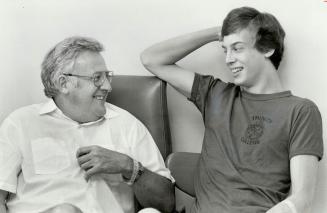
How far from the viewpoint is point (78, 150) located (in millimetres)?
1871

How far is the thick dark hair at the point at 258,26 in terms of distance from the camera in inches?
75.7

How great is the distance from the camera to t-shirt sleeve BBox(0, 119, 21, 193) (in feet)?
5.96

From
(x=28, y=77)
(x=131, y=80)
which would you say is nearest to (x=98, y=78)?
(x=131, y=80)

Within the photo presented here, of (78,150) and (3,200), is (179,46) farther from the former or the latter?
(3,200)

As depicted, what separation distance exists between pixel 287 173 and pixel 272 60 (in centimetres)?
46

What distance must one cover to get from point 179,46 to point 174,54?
0.04m

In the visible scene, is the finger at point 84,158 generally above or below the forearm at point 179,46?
below

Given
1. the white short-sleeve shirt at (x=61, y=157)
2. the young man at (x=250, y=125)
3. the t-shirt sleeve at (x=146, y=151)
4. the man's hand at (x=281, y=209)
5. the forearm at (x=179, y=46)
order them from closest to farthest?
the man's hand at (x=281, y=209), the young man at (x=250, y=125), the white short-sleeve shirt at (x=61, y=157), the t-shirt sleeve at (x=146, y=151), the forearm at (x=179, y=46)

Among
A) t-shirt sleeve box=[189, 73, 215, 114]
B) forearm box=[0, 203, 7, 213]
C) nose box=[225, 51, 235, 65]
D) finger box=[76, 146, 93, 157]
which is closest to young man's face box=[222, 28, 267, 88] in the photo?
nose box=[225, 51, 235, 65]

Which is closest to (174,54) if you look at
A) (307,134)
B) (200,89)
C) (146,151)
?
(200,89)

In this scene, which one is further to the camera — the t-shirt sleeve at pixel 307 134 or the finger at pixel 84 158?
the finger at pixel 84 158

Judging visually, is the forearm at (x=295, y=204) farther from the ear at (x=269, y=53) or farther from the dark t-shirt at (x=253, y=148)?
the ear at (x=269, y=53)

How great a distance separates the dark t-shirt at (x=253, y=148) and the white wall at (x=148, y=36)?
333 millimetres

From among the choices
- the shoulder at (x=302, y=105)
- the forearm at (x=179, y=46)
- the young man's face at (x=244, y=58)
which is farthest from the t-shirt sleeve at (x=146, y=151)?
the shoulder at (x=302, y=105)
